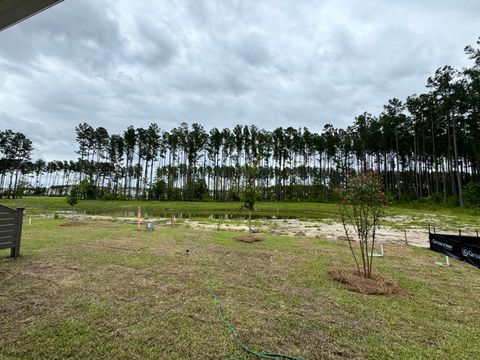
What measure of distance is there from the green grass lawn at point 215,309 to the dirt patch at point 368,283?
0.63 ft

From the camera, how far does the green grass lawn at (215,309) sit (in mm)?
2660

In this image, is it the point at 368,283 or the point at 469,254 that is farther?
the point at 469,254

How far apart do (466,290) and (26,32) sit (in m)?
10.1

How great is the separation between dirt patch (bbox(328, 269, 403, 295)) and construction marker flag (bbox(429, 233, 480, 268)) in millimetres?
4072

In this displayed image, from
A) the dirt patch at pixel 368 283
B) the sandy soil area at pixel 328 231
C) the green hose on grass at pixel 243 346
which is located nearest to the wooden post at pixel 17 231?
the green hose on grass at pixel 243 346

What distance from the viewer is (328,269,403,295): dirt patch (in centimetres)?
450

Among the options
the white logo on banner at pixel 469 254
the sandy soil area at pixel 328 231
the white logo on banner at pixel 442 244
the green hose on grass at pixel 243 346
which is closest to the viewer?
the green hose on grass at pixel 243 346

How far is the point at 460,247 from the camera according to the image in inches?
293

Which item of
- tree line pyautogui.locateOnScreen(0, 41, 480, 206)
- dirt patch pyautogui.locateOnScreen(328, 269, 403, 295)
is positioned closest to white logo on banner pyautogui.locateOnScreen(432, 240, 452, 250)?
dirt patch pyautogui.locateOnScreen(328, 269, 403, 295)

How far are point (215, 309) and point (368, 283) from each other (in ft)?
11.2

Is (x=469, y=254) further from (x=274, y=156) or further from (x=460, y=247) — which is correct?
(x=274, y=156)

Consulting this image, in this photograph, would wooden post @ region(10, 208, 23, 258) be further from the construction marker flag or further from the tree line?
the tree line

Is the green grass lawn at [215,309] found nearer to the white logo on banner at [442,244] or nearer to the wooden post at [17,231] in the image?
the wooden post at [17,231]

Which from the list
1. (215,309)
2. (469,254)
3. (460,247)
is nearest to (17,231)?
(215,309)
